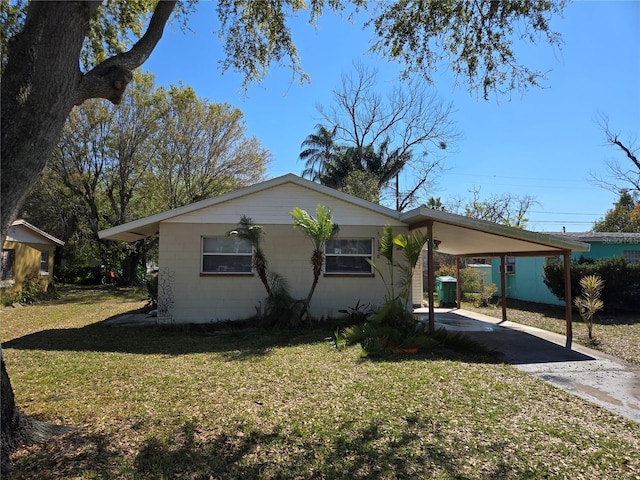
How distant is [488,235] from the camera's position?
9.45m

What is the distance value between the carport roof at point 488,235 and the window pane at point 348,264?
1.73 meters

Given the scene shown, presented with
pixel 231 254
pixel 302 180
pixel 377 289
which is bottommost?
pixel 377 289

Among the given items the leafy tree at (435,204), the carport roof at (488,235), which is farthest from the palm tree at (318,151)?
the carport roof at (488,235)

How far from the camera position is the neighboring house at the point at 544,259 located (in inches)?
635

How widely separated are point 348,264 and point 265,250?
2423 mm

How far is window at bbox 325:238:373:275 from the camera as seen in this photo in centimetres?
1137

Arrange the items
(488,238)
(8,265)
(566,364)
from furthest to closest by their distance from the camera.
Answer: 1. (8,265)
2. (488,238)
3. (566,364)

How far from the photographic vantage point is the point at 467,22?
666 centimetres

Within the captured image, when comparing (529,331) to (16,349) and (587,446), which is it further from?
(16,349)

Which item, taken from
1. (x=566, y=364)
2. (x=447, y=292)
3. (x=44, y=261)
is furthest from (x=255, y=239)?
(x=44, y=261)

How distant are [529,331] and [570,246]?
2.77 m

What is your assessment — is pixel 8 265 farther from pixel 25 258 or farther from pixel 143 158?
pixel 143 158

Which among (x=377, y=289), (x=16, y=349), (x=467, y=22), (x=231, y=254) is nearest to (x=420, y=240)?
(x=377, y=289)

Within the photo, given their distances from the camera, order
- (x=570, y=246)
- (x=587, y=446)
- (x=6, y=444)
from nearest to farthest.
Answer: (x=6, y=444)
(x=587, y=446)
(x=570, y=246)
